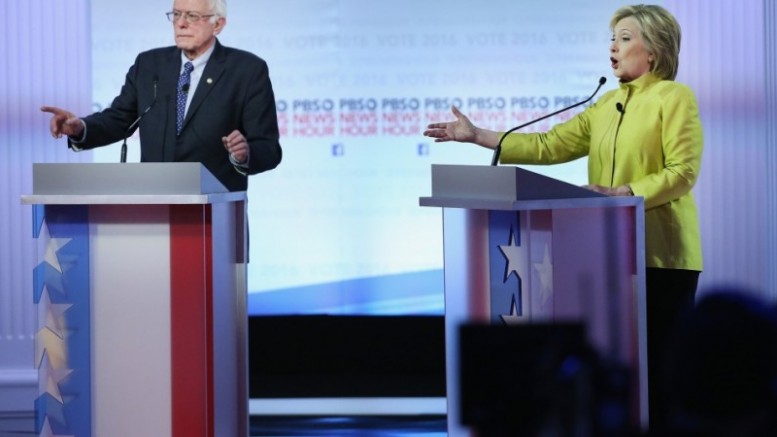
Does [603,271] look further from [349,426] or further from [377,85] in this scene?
[377,85]

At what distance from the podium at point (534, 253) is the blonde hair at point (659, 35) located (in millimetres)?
576

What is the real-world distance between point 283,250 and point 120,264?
274 centimetres

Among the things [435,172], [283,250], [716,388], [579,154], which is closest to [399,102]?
[283,250]

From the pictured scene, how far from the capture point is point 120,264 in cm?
330

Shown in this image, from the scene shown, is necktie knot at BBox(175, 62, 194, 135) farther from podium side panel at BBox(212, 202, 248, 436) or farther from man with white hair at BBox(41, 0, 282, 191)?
podium side panel at BBox(212, 202, 248, 436)

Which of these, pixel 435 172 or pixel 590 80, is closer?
pixel 435 172

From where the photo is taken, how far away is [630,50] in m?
3.71

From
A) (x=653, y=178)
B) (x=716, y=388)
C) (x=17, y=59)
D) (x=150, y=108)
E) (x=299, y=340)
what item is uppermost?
(x=17, y=59)

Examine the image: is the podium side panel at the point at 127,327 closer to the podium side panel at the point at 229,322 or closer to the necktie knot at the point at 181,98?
the podium side panel at the point at 229,322

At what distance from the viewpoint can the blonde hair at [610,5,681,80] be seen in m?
3.67

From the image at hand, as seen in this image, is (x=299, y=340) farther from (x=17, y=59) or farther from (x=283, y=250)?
(x=17, y=59)

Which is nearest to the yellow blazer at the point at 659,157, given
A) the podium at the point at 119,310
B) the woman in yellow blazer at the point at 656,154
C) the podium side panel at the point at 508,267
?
the woman in yellow blazer at the point at 656,154

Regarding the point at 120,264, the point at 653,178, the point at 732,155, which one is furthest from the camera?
the point at 732,155

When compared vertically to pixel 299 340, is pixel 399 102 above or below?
above
